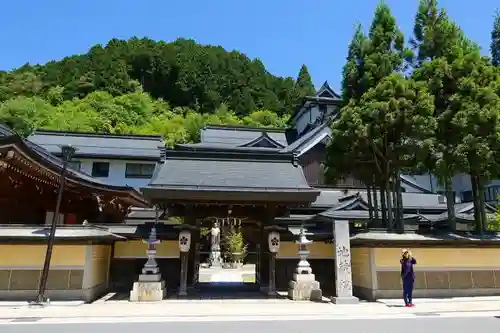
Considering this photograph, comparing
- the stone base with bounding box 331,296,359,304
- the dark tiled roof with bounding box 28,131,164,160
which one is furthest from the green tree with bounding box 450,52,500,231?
the dark tiled roof with bounding box 28,131,164,160

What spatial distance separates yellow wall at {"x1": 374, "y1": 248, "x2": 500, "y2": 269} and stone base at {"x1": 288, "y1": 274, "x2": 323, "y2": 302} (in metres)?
2.31

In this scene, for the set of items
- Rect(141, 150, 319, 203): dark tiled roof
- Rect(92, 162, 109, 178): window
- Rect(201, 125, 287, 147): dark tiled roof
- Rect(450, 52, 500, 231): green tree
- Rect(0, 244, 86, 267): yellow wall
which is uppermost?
Rect(201, 125, 287, 147): dark tiled roof

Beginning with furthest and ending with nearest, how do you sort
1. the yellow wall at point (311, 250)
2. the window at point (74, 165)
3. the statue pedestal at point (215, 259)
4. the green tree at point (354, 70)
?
the statue pedestal at point (215, 259) < the window at point (74, 165) < the green tree at point (354, 70) < the yellow wall at point (311, 250)

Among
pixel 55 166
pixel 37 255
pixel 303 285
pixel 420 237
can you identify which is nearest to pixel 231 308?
pixel 303 285

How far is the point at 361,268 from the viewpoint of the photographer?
45.2 feet

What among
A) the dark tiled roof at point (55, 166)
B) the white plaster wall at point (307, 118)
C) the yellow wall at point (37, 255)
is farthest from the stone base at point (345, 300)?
the white plaster wall at point (307, 118)

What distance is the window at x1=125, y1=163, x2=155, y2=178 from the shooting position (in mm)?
32969

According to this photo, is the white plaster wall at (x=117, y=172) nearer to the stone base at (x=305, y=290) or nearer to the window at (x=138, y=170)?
the window at (x=138, y=170)

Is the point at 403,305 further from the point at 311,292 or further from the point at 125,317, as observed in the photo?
the point at 125,317

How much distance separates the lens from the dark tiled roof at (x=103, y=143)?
3406 cm

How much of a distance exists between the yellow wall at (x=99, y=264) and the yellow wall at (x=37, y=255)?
515 millimetres

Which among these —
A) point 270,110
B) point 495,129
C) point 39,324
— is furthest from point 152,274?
point 270,110

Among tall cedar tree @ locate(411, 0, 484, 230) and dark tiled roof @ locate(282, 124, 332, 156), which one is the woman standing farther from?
dark tiled roof @ locate(282, 124, 332, 156)

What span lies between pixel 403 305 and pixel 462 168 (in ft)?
17.8
